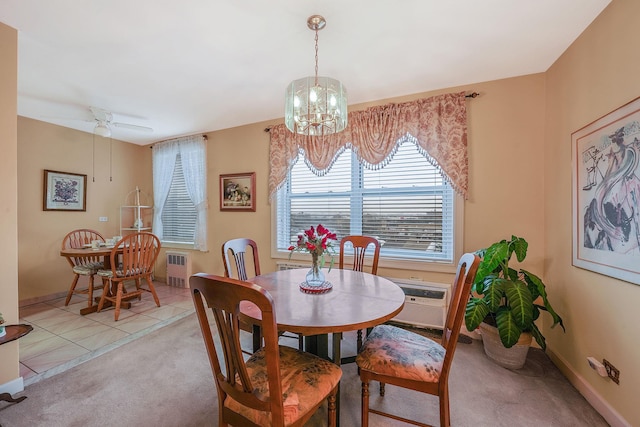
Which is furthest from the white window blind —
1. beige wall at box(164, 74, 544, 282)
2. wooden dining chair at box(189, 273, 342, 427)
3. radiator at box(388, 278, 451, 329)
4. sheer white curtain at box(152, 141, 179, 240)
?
wooden dining chair at box(189, 273, 342, 427)

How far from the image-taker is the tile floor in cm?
215

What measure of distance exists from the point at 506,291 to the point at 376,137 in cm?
185

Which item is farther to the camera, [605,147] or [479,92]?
[479,92]

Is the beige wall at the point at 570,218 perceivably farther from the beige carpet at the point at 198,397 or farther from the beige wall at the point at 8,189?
the beige wall at the point at 8,189

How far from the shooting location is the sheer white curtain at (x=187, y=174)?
4.04 m

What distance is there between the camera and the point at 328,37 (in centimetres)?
189

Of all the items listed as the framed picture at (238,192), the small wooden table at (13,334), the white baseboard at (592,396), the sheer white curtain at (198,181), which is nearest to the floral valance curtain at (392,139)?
the framed picture at (238,192)

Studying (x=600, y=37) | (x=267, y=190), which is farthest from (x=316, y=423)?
(x=600, y=37)

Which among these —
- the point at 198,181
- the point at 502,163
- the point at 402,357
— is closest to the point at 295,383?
the point at 402,357

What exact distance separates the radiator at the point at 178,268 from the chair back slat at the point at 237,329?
342 centimetres

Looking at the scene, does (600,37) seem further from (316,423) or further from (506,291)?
(316,423)

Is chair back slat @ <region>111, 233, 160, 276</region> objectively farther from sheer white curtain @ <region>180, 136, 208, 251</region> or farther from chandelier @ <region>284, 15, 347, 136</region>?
chandelier @ <region>284, 15, 347, 136</region>

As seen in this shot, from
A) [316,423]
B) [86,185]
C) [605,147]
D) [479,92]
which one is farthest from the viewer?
[86,185]

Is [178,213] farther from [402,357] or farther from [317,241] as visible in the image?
[402,357]
